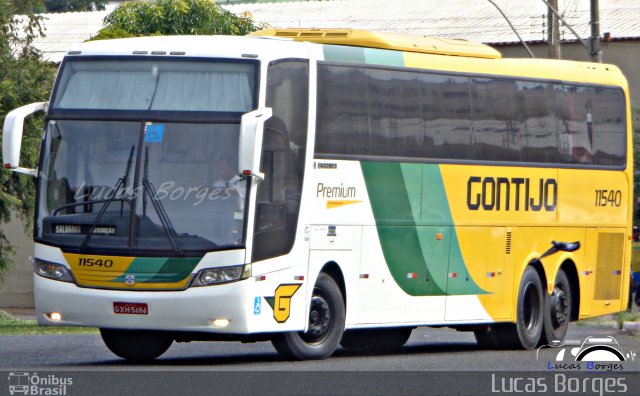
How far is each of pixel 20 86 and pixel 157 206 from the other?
1527 centimetres

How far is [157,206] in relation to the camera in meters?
13.4

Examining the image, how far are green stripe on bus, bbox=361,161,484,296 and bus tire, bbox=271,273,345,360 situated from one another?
1.06m

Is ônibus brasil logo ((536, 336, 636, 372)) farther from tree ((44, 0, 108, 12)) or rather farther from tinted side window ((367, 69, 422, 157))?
tree ((44, 0, 108, 12))

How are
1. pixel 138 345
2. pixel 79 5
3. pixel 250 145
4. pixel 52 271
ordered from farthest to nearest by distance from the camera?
pixel 79 5 → pixel 138 345 → pixel 52 271 → pixel 250 145

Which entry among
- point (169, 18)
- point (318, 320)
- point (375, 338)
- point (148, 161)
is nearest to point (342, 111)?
point (318, 320)

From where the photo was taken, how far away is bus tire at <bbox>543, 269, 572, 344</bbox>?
18.2m

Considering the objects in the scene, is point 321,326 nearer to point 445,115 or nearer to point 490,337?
point 445,115

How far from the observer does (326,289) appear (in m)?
14.5

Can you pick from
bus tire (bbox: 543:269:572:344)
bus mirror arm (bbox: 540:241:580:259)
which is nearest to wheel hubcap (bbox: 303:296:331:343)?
bus mirror arm (bbox: 540:241:580:259)

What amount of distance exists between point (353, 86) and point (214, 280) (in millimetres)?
3001

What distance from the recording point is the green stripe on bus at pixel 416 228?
1535 cm

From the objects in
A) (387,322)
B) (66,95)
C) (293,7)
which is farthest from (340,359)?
(293,7)

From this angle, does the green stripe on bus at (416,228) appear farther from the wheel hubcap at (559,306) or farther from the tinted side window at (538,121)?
the wheel hubcap at (559,306)

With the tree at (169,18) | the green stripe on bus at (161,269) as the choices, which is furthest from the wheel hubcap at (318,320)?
the tree at (169,18)
